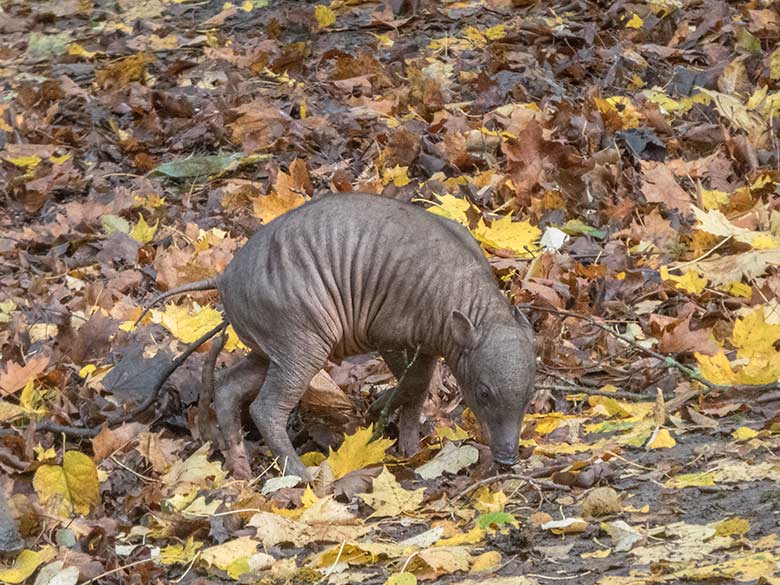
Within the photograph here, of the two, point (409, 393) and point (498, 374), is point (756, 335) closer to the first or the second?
point (498, 374)

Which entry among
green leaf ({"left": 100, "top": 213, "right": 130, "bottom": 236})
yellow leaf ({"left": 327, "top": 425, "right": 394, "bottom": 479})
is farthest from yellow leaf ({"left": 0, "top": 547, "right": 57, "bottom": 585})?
green leaf ({"left": 100, "top": 213, "right": 130, "bottom": 236})

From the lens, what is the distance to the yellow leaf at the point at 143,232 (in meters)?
8.09

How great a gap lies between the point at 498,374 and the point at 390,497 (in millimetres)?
702

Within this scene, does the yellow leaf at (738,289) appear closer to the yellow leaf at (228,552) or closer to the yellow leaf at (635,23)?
the yellow leaf at (228,552)

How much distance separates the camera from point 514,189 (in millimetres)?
7707

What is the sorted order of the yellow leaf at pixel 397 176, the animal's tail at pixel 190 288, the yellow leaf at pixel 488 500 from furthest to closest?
1. the yellow leaf at pixel 397 176
2. the animal's tail at pixel 190 288
3. the yellow leaf at pixel 488 500

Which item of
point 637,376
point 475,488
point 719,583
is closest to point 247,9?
point 637,376

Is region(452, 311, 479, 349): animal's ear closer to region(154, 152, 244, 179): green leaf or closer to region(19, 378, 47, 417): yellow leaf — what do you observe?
region(19, 378, 47, 417): yellow leaf

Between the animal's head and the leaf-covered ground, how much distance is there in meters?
0.15

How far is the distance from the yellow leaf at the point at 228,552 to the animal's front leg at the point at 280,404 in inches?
36.6

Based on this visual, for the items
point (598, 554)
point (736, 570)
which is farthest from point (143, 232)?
point (736, 570)

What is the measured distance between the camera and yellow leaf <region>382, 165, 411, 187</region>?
7973 mm

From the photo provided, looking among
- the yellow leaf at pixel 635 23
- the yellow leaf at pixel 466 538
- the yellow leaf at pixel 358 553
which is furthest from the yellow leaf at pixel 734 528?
the yellow leaf at pixel 635 23

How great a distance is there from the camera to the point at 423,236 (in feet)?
18.2
